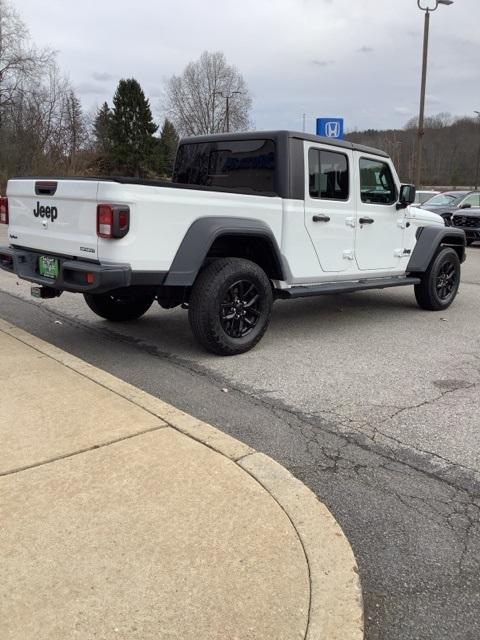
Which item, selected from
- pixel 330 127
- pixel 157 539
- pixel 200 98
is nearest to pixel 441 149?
pixel 200 98

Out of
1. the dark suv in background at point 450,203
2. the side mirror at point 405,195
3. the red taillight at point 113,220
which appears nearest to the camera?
the red taillight at point 113,220

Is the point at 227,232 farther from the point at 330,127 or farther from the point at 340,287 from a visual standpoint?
the point at 330,127

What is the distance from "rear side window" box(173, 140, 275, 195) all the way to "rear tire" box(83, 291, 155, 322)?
1482 millimetres

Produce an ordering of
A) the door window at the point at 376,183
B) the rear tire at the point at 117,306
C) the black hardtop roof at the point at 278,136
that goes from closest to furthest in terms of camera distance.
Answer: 1. the black hardtop roof at the point at 278,136
2. the rear tire at the point at 117,306
3. the door window at the point at 376,183

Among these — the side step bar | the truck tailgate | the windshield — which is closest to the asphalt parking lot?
the side step bar

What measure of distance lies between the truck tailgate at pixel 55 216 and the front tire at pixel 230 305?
1.02 metres

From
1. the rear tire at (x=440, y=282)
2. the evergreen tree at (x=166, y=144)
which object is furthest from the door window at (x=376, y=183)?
the evergreen tree at (x=166, y=144)

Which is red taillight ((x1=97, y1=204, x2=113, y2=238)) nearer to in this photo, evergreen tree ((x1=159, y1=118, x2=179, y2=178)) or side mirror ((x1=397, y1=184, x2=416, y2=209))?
side mirror ((x1=397, y1=184, x2=416, y2=209))

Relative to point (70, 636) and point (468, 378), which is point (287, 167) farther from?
point (70, 636)

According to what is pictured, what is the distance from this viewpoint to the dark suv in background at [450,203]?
1811cm

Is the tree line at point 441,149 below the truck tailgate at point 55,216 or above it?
above

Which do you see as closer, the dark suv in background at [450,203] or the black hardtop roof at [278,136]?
the black hardtop roof at [278,136]

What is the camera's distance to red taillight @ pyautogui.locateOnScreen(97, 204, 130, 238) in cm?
433

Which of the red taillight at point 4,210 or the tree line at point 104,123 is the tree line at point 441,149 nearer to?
the tree line at point 104,123
